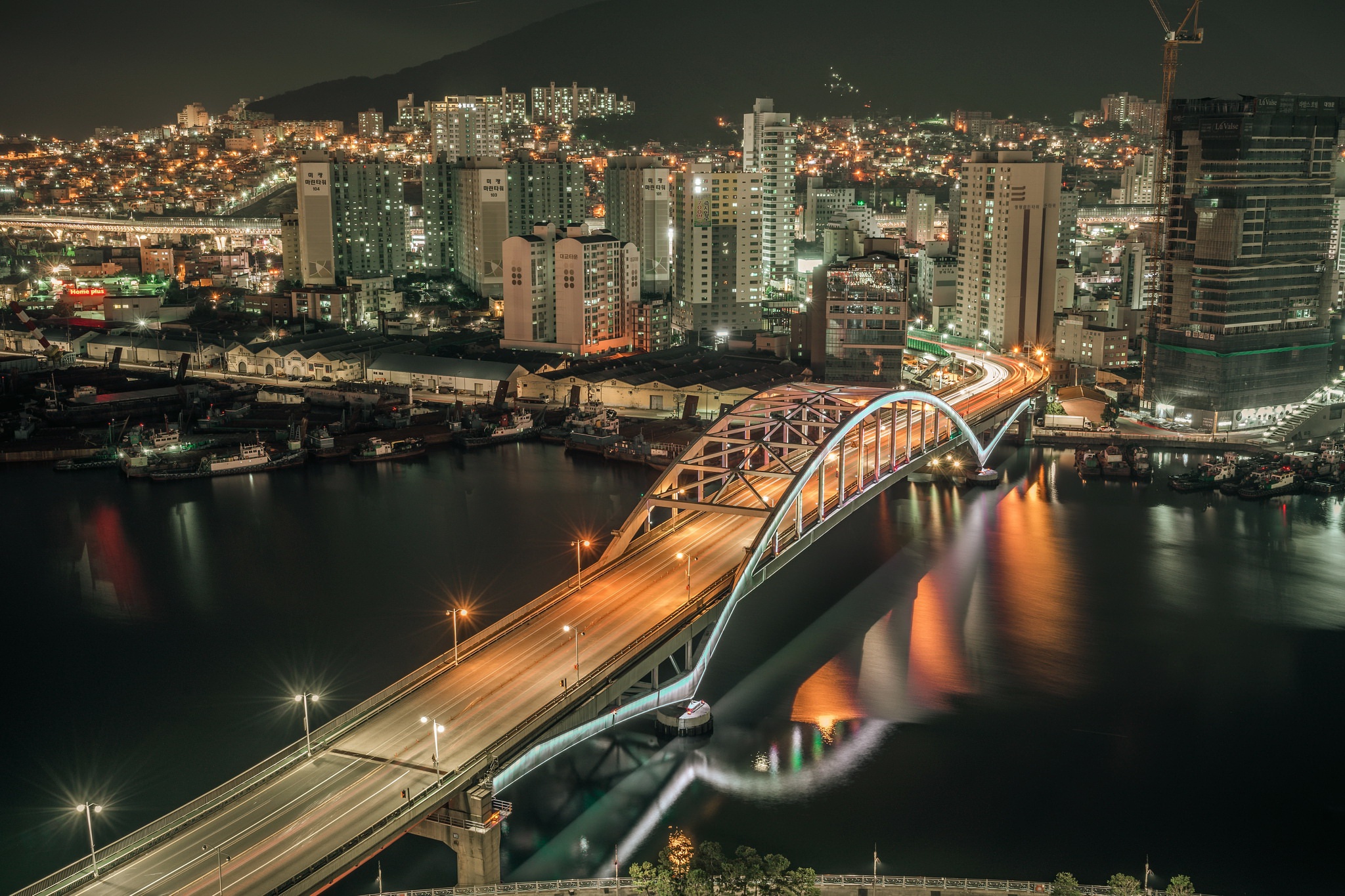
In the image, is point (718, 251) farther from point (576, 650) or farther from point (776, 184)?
point (576, 650)

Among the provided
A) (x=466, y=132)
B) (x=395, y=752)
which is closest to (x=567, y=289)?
(x=395, y=752)

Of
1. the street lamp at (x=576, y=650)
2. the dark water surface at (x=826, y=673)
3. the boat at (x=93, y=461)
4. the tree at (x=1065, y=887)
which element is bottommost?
the dark water surface at (x=826, y=673)

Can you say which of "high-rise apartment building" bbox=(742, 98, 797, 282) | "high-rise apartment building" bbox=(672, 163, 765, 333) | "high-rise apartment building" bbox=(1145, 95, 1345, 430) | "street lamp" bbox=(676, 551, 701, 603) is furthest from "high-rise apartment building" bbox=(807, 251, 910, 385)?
"street lamp" bbox=(676, 551, 701, 603)

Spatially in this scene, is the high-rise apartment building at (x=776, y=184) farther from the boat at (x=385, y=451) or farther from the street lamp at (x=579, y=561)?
the street lamp at (x=579, y=561)

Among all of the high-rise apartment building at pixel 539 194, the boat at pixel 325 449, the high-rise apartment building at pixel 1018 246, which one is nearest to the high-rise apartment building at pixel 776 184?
the high-rise apartment building at pixel 539 194

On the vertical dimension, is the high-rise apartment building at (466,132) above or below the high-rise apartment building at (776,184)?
above
